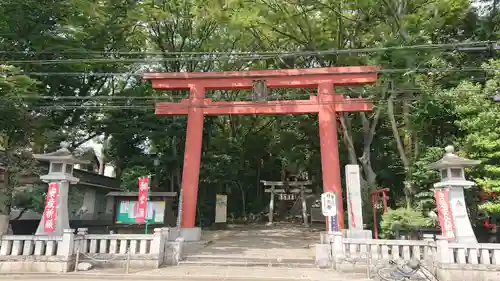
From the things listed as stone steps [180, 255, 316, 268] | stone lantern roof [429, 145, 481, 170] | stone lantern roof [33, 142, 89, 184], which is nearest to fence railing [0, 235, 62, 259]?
stone lantern roof [33, 142, 89, 184]

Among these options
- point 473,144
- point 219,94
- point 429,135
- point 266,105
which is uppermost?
point 219,94

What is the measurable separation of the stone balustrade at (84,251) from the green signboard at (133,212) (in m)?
3.75

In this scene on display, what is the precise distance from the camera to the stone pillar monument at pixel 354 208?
10664mm

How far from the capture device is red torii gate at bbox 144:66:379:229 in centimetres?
1320

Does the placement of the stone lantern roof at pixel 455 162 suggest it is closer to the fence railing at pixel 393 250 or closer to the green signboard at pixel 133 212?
the fence railing at pixel 393 250


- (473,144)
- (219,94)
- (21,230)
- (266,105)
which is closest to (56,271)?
(21,230)

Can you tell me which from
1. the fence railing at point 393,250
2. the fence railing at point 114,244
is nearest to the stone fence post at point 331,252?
the fence railing at point 393,250

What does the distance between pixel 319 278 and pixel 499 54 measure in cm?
1156

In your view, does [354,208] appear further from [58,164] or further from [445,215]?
[58,164]

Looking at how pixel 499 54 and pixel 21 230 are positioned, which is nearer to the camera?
pixel 499 54

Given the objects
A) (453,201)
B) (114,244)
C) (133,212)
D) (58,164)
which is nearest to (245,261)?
(114,244)

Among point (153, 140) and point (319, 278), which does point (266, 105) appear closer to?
point (319, 278)

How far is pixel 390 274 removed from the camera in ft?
24.9

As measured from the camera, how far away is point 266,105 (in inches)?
548
